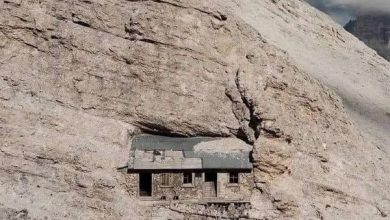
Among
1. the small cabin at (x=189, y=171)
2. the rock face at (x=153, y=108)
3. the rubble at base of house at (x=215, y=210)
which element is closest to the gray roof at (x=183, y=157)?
the small cabin at (x=189, y=171)

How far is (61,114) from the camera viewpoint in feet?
125

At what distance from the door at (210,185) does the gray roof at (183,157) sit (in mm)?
932

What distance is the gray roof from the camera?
37.2 m

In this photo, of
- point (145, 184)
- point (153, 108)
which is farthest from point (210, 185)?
point (153, 108)

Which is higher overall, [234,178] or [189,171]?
[189,171]

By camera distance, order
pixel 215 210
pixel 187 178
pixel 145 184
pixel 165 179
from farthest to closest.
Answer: pixel 187 178, pixel 145 184, pixel 165 179, pixel 215 210

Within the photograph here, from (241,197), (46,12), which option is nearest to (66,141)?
(46,12)

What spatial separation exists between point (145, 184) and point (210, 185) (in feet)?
16.4

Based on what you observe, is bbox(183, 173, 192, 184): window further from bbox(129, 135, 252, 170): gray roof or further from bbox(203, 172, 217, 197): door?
bbox(203, 172, 217, 197): door

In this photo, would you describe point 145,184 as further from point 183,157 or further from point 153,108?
point 153,108

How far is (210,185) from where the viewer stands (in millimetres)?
38438

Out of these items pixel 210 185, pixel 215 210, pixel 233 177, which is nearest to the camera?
pixel 215 210

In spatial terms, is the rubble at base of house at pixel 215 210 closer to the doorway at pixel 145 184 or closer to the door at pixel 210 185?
the door at pixel 210 185

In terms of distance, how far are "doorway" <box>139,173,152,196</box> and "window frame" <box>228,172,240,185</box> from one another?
20.3 ft
